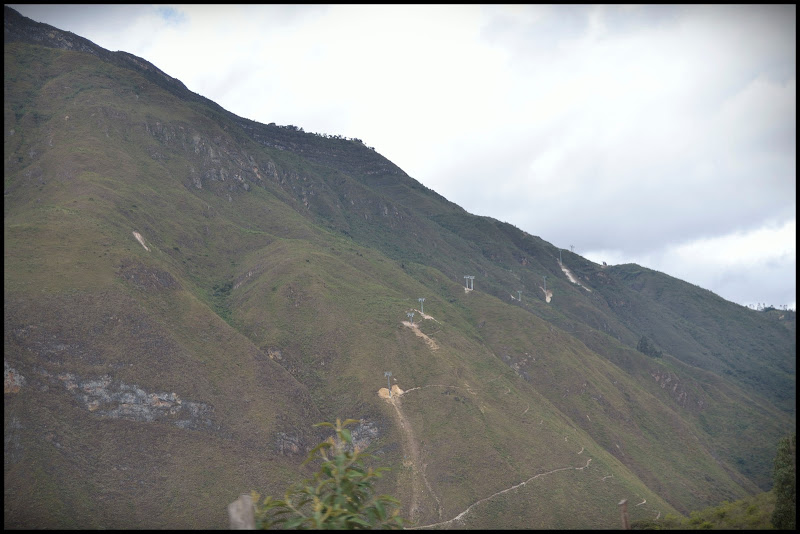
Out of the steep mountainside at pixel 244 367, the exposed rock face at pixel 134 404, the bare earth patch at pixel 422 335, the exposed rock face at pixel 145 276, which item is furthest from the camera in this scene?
the bare earth patch at pixel 422 335

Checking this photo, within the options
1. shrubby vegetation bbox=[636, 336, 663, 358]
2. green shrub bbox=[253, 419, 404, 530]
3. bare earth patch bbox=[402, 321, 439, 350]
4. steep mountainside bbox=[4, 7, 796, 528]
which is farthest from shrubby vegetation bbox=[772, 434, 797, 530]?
shrubby vegetation bbox=[636, 336, 663, 358]

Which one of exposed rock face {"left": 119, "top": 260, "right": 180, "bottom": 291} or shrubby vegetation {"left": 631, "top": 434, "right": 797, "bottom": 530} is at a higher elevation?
exposed rock face {"left": 119, "top": 260, "right": 180, "bottom": 291}

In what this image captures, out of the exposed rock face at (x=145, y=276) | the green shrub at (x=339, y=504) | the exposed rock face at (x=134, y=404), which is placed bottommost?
the green shrub at (x=339, y=504)

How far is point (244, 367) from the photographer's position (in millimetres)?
84000

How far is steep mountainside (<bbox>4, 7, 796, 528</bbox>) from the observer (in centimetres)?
6494

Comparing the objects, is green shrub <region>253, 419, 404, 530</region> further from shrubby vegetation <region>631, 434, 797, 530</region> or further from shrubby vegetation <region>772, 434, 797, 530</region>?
shrubby vegetation <region>772, 434, 797, 530</region>

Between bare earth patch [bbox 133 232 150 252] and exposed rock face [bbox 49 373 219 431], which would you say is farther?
bare earth patch [bbox 133 232 150 252]

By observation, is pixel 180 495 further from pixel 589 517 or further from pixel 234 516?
pixel 234 516

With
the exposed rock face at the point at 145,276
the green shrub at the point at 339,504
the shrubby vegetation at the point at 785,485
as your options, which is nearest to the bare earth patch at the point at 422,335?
the exposed rock face at the point at 145,276

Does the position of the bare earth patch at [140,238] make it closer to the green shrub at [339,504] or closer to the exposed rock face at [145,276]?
the exposed rock face at [145,276]

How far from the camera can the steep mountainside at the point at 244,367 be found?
6494 centimetres

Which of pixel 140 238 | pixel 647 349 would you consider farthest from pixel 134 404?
pixel 647 349

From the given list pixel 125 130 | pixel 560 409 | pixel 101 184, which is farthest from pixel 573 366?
pixel 125 130

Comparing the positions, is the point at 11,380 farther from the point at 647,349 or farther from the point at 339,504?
the point at 647,349
